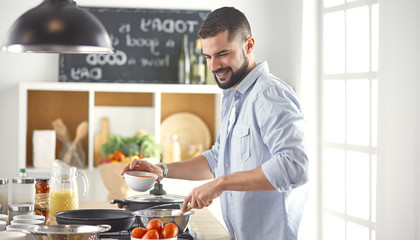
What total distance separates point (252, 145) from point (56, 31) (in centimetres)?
86

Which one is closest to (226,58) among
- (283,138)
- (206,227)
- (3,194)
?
(283,138)

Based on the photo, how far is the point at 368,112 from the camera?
383cm

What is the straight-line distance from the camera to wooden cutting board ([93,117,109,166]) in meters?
4.74

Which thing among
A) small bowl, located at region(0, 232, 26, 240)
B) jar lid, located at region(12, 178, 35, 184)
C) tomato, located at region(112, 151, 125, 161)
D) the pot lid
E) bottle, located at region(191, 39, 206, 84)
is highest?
bottle, located at region(191, 39, 206, 84)

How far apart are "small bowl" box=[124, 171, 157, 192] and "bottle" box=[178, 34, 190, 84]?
7.11ft

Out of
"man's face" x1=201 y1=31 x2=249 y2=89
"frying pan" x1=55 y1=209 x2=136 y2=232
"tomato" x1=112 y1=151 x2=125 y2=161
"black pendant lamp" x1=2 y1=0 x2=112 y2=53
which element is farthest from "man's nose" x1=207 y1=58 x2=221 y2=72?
"tomato" x1=112 y1=151 x2=125 y2=161

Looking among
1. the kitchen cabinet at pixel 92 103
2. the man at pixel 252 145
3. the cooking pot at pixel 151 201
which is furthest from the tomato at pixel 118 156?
the man at pixel 252 145

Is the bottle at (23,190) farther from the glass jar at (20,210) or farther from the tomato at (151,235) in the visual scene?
the tomato at (151,235)

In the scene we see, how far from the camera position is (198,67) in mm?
4703

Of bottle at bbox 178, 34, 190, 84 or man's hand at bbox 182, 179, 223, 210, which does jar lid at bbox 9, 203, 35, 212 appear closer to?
man's hand at bbox 182, 179, 223, 210

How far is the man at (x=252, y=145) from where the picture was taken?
2.08 m

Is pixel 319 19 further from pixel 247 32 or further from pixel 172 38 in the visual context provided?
pixel 247 32

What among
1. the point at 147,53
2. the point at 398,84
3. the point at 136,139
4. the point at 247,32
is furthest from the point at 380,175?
the point at 147,53

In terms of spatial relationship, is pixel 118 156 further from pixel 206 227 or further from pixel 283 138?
pixel 283 138
